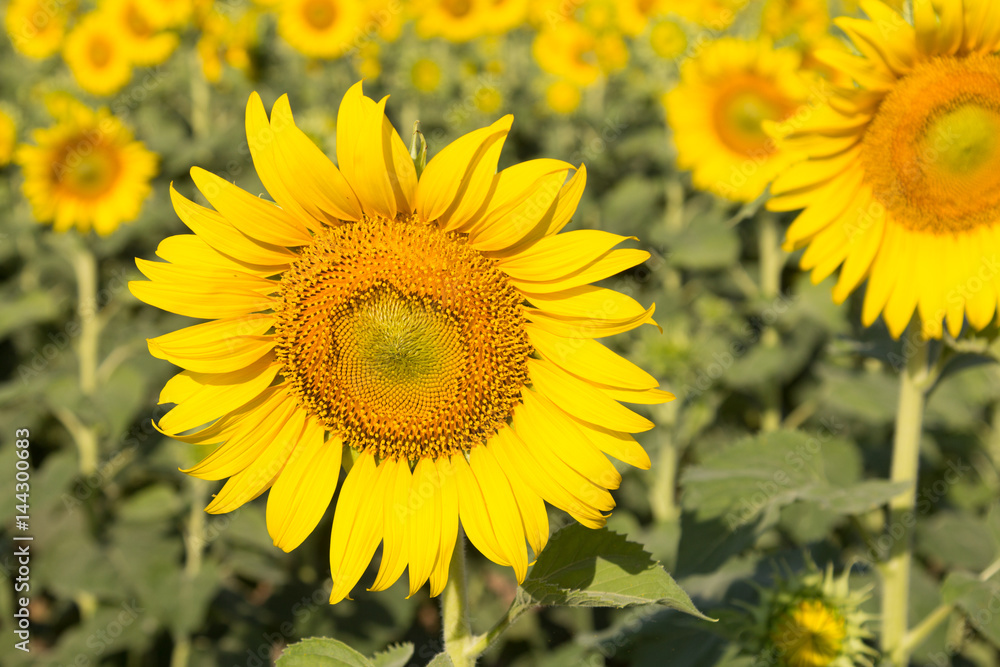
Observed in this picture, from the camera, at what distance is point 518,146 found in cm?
571

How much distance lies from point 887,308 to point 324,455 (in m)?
1.41

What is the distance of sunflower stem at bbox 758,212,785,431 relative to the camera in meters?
3.89

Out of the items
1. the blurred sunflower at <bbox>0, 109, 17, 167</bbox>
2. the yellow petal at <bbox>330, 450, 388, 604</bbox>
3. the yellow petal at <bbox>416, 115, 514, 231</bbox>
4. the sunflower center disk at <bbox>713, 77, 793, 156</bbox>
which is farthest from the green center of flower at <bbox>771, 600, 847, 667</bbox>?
the blurred sunflower at <bbox>0, 109, 17, 167</bbox>

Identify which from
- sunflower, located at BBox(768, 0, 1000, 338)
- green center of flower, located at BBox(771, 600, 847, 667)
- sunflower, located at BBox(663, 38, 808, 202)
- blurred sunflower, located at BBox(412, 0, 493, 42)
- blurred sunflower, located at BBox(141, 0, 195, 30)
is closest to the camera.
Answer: sunflower, located at BBox(768, 0, 1000, 338)

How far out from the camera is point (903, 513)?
209 cm

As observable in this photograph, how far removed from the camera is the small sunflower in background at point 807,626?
1869 millimetres

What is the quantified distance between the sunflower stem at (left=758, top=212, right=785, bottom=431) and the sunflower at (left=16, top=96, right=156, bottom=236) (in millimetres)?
3371

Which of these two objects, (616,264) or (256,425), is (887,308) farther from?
(256,425)

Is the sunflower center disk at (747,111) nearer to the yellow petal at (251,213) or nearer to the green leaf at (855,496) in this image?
the green leaf at (855,496)

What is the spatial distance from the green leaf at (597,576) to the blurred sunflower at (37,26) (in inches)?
245

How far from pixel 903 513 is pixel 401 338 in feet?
4.98

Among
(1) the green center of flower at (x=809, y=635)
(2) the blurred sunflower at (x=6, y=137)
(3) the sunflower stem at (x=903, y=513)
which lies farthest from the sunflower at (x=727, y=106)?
(2) the blurred sunflower at (x=6, y=137)

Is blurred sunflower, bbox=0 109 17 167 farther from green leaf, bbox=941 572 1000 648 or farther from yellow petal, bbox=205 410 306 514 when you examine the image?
green leaf, bbox=941 572 1000 648

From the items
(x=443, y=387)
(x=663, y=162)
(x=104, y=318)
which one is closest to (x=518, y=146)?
(x=663, y=162)
